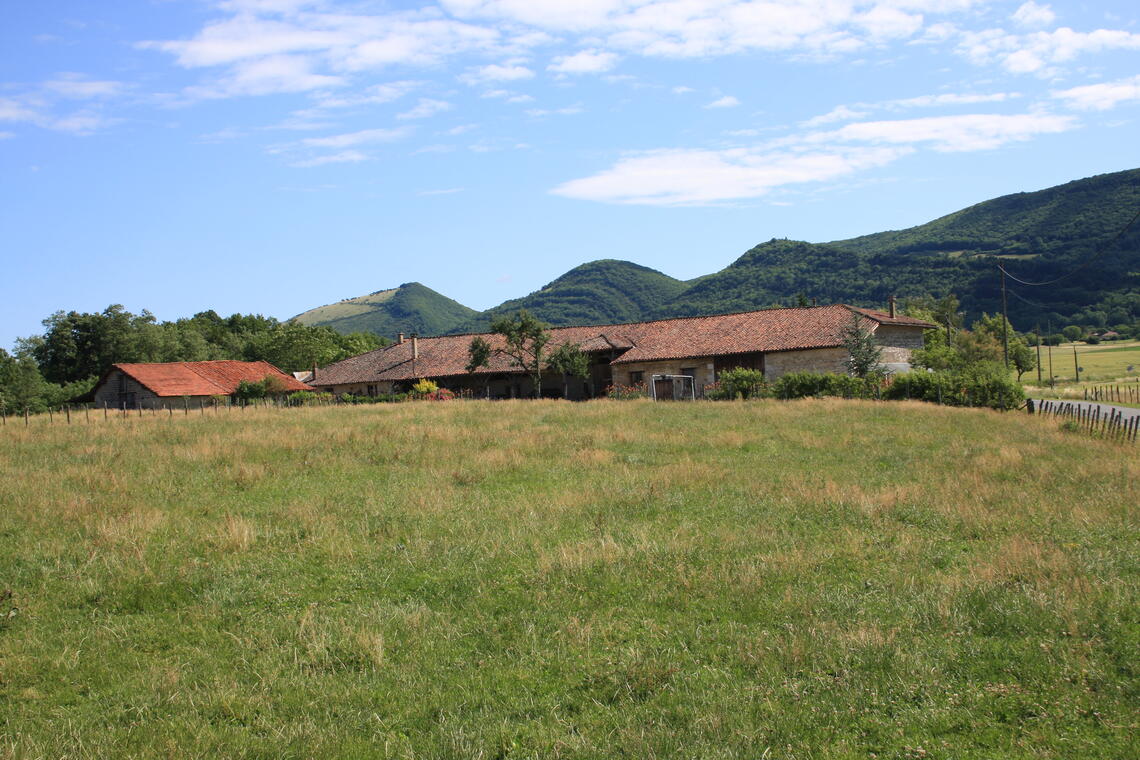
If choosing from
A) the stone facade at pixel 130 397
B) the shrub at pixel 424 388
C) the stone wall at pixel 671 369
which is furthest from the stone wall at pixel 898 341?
the stone facade at pixel 130 397

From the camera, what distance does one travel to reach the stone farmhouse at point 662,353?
141 feet

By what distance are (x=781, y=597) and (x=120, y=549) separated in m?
7.05

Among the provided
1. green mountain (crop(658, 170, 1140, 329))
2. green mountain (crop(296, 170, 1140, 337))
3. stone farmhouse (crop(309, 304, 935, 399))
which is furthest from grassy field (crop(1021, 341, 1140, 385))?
stone farmhouse (crop(309, 304, 935, 399))

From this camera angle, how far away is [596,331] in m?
53.0

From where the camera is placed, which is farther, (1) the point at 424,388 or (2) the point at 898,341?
(2) the point at 898,341

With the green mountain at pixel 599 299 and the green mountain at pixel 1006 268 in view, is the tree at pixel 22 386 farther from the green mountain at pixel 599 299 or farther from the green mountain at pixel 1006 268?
the green mountain at pixel 599 299

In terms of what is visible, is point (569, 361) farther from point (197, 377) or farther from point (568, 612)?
point (568, 612)

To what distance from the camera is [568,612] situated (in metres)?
7.03

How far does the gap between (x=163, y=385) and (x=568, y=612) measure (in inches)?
2002

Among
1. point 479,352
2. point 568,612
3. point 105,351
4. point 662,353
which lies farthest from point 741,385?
point 105,351

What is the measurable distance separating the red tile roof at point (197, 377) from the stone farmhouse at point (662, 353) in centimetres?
533

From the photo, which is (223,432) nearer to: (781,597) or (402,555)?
(402,555)

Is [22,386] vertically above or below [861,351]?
above

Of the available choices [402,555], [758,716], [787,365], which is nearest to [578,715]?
[758,716]
